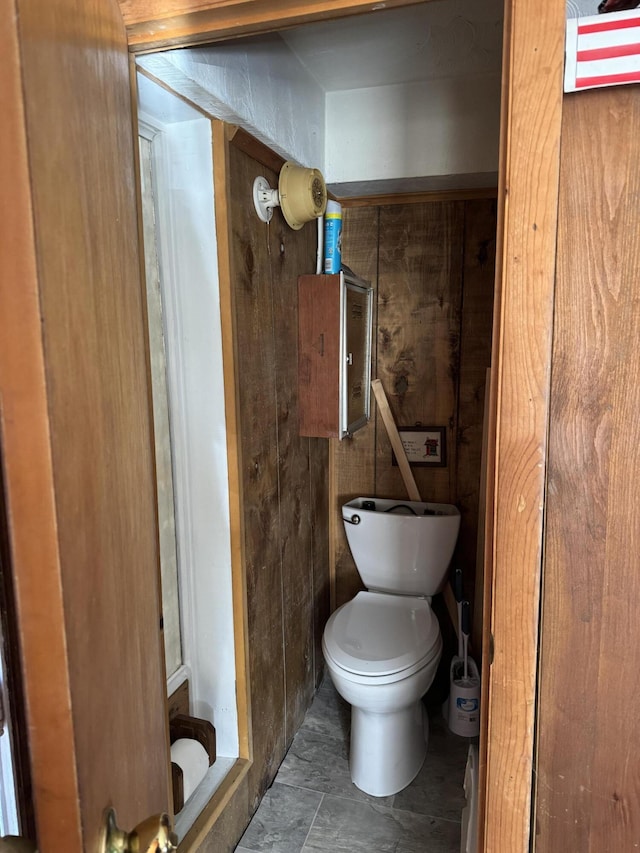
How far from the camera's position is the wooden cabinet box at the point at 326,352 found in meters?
1.85

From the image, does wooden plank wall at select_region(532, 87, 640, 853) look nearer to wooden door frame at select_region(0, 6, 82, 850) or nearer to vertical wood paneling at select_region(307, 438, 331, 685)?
wooden door frame at select_region(0, 6, 82, 850)

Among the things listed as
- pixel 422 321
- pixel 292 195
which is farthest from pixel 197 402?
pixel 422 321

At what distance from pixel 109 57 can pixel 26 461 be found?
1.38 feet

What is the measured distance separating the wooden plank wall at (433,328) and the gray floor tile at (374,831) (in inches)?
33.4

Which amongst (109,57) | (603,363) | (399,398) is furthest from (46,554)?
(399,398)

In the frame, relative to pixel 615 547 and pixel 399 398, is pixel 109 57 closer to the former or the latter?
pixel 615 547

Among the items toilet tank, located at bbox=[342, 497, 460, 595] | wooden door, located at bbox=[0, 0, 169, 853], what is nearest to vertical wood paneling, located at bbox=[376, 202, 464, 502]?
toilet tank, located at bbox=[342, 497, 460, 595]

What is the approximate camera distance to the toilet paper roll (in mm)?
1359

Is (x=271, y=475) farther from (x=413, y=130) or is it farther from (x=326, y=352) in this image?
(x=413, y=130)

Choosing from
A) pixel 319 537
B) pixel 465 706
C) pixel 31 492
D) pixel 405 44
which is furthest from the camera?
pixel 319 537

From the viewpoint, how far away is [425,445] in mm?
2277

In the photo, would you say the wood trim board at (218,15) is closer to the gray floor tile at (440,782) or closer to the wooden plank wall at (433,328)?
the wooden plank wall at (433,328)

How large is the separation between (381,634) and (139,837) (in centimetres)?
140

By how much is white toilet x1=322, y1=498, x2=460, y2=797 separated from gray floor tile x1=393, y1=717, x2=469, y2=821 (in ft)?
0.11
